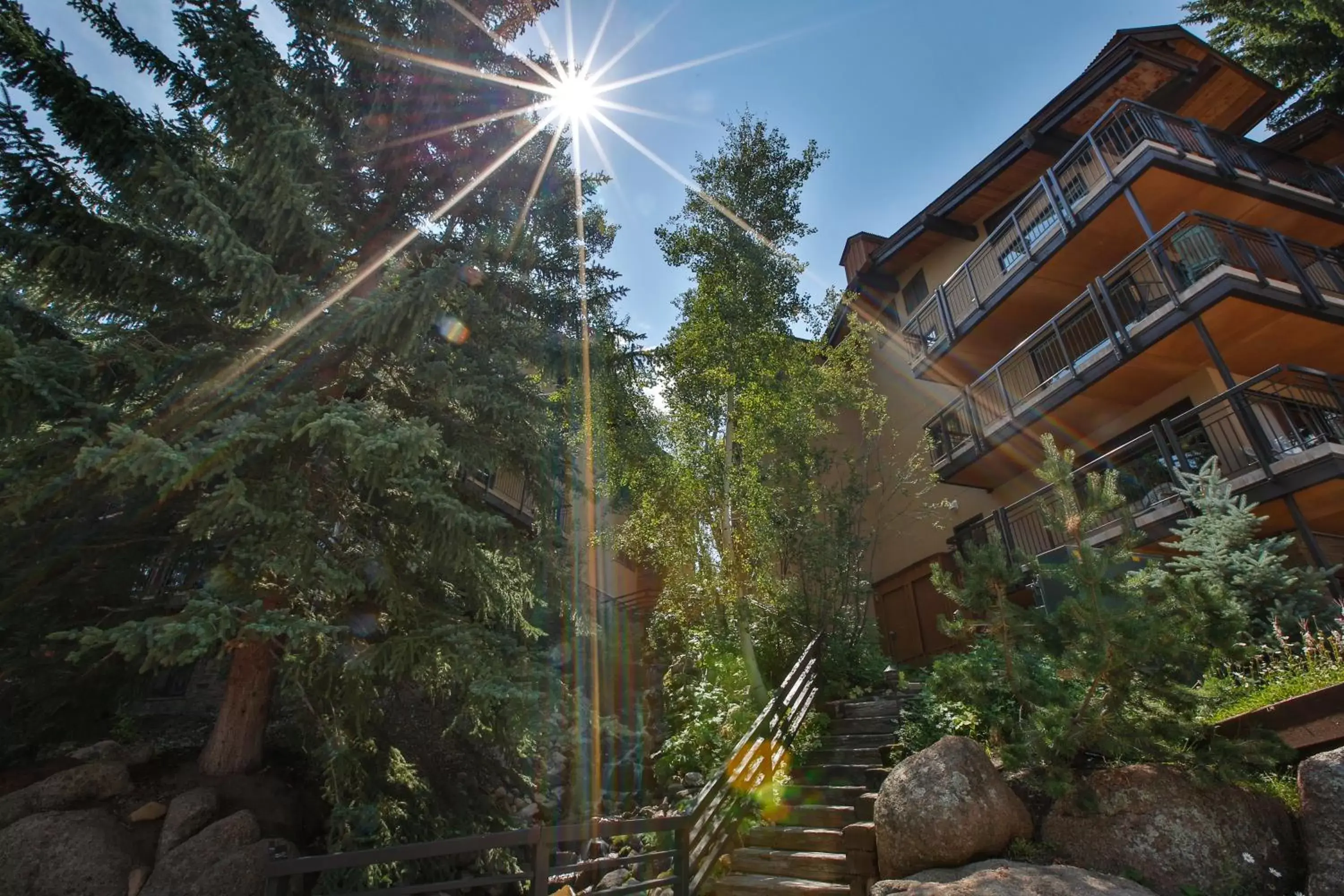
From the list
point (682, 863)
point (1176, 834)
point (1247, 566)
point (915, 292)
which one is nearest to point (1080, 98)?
point (915, 292)

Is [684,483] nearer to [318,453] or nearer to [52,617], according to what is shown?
[318,453]

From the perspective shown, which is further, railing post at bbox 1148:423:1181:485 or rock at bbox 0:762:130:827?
railing post at bbox 1148:423:1181:485

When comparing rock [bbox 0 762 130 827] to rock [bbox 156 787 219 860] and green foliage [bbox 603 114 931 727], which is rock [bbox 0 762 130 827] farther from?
green foliage [bbox 603 114 931 727]

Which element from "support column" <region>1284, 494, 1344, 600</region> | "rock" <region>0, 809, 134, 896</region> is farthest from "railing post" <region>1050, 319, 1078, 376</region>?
"rock" <region>0, 809, 134, 896</region>

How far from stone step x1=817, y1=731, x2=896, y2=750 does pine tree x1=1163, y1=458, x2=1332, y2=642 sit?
3815 millimetres

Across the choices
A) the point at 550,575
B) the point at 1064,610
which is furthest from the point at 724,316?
the point at 1064,610

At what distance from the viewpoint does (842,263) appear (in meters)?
20.0

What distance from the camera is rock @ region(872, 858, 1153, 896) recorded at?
3.86m

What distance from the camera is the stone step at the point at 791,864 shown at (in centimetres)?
583

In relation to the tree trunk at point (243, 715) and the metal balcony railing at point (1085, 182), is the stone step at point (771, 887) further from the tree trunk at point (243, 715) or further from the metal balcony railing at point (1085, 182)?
the metal balcony railing at point (1085, 182)

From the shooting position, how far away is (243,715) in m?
6.37

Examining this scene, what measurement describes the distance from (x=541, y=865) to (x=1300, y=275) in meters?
12.8

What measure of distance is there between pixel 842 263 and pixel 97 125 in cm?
1806

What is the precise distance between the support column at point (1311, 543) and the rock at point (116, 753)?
13.1m
